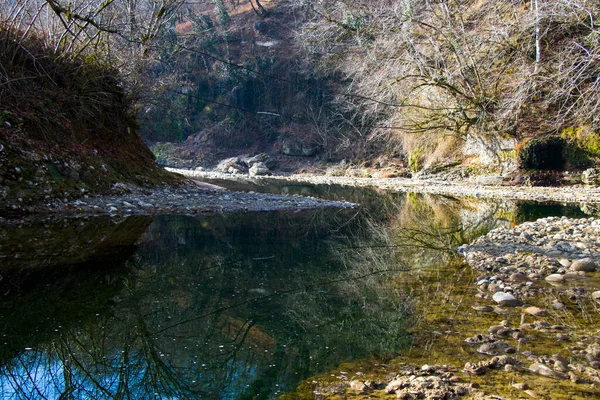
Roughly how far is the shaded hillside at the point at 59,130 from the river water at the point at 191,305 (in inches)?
44.1

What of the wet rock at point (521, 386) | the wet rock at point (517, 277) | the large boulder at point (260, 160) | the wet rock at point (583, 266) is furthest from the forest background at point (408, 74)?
the wet rock at point (583, 266)

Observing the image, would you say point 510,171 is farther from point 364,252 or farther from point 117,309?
point 117,309

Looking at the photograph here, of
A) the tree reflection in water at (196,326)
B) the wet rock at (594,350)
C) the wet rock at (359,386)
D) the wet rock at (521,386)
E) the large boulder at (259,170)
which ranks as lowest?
the wet rock at (594,350)

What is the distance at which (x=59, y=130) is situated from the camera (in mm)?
9180

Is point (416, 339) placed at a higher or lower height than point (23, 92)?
lower

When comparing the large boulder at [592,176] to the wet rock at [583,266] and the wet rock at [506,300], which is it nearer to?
the wet rock at [583,266]

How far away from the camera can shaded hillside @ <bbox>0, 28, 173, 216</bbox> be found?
7637 mm

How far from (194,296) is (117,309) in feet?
2.20

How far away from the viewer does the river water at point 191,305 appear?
9.05 feet

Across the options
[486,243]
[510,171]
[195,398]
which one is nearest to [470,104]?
[510,171]

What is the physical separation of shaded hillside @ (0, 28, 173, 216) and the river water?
1.12 meters

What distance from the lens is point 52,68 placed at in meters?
9.41

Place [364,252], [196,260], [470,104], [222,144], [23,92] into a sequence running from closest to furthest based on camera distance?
[196,260] → [364,252] → [23,92] → [470,104] → [222,144]

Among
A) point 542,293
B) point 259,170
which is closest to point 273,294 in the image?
point 542,293
